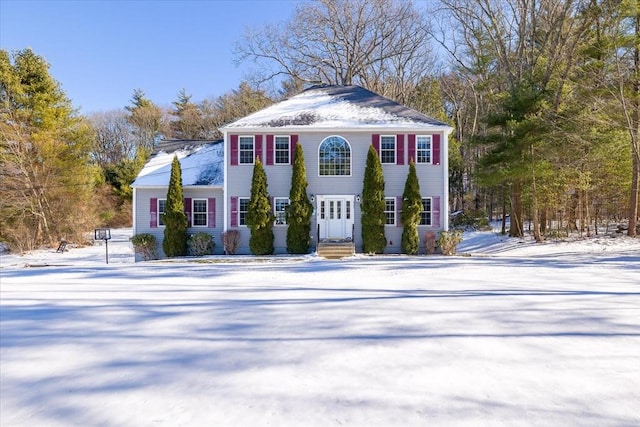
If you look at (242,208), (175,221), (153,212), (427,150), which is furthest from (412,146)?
(153,212)

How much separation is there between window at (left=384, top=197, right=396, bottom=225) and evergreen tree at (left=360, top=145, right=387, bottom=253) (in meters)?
0.51

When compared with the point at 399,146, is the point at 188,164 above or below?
below

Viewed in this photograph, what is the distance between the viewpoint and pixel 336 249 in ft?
44.2

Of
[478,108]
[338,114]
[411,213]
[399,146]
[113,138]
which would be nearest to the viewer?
[411,213]

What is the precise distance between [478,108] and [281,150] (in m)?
20.1

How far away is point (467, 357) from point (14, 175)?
2465 cm

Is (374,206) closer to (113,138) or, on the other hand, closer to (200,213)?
(200,213)

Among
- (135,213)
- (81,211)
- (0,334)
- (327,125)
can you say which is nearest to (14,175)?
(81,211)

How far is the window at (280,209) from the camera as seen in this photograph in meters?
14.6

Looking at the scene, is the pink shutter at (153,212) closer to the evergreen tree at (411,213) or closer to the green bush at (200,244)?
the green bush at (200,244)

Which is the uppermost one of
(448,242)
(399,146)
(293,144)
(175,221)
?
(293,144)

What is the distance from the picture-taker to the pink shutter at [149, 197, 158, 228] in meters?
15.1

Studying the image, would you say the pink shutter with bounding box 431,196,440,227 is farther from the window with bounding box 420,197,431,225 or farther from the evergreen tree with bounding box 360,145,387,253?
the evergreen tree with bounding box 360,145,387,253

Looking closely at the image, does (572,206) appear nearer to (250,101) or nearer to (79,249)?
(250,101)
